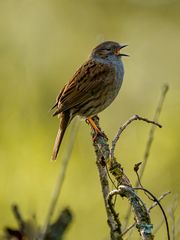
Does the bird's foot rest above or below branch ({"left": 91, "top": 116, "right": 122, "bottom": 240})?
above


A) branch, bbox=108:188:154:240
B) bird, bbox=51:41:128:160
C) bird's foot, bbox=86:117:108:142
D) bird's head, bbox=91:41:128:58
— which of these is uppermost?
bird's head, bbox=91:41:128:58

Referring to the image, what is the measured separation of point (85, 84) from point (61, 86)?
3570 mm

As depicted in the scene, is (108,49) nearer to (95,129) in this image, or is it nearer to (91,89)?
(91,89)

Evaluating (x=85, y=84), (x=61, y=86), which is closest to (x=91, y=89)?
(x=85, y=84)

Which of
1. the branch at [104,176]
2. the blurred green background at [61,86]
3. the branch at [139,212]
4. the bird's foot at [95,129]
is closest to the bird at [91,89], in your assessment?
the bird's foot at [95,129]

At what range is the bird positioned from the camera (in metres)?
8.11

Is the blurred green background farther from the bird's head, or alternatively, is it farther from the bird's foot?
the bird's head

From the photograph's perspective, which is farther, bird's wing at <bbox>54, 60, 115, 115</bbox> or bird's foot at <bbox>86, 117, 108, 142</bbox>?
bird's wing at <bbox>54, 60, 115, 115</bbox>

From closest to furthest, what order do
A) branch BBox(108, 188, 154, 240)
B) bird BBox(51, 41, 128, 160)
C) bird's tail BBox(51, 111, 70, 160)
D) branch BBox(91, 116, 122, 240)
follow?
branch BBox(108, 188, 154, 240)
branch BBox(91, 116, 122, 240)
bird's tail BBox(51, 111, 70, 160)
bird BBox(51, 41, 128, 160)

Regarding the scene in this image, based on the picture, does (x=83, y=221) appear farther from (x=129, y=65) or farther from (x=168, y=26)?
(x=168, y=26)

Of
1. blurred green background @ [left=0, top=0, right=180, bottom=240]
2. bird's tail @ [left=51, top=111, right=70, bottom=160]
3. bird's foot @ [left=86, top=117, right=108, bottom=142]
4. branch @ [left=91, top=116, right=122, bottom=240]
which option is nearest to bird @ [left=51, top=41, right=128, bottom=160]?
bird's tail @ [left=51, top=111, right=70, bottom=160]

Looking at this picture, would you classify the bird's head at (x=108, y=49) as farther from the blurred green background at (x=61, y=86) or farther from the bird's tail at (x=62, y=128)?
the blurred green background at (x=61, y=86)

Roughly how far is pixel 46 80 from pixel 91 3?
2.92 m

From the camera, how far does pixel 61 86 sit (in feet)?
38.9
